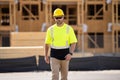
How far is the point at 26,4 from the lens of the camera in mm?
41094

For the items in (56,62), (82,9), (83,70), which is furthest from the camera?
(82,9)

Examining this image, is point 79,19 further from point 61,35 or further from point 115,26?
point 61,35

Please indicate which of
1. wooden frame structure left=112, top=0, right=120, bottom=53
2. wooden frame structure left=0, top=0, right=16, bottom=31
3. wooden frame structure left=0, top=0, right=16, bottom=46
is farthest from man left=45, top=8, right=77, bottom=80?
wooden frame structure left=0, top=0, right=16, bottom=31

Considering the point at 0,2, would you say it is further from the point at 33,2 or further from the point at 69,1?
the point at 69,1

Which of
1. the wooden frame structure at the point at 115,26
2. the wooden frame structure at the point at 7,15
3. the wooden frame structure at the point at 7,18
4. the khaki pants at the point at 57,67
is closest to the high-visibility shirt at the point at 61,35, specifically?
the khaki pants at the point at 57,67

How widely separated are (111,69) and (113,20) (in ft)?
61.8

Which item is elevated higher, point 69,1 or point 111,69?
point 69,1

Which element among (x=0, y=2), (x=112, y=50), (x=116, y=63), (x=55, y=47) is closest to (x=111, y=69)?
(x=116, y=63)

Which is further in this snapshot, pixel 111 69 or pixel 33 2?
pixel 33 2

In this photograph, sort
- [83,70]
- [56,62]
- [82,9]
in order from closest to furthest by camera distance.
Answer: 1. [56,62]
2. [83,70]
3. [82,9]

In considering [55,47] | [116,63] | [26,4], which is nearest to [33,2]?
[26,4]

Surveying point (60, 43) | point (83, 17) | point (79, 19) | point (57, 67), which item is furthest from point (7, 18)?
point (57, 67)

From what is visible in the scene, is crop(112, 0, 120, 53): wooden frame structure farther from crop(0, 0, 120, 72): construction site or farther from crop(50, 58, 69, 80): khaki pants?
crop(50, 58, 69, 80): khaki pants

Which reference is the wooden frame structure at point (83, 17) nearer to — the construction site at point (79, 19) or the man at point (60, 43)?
the construction site at point (79, 19)
